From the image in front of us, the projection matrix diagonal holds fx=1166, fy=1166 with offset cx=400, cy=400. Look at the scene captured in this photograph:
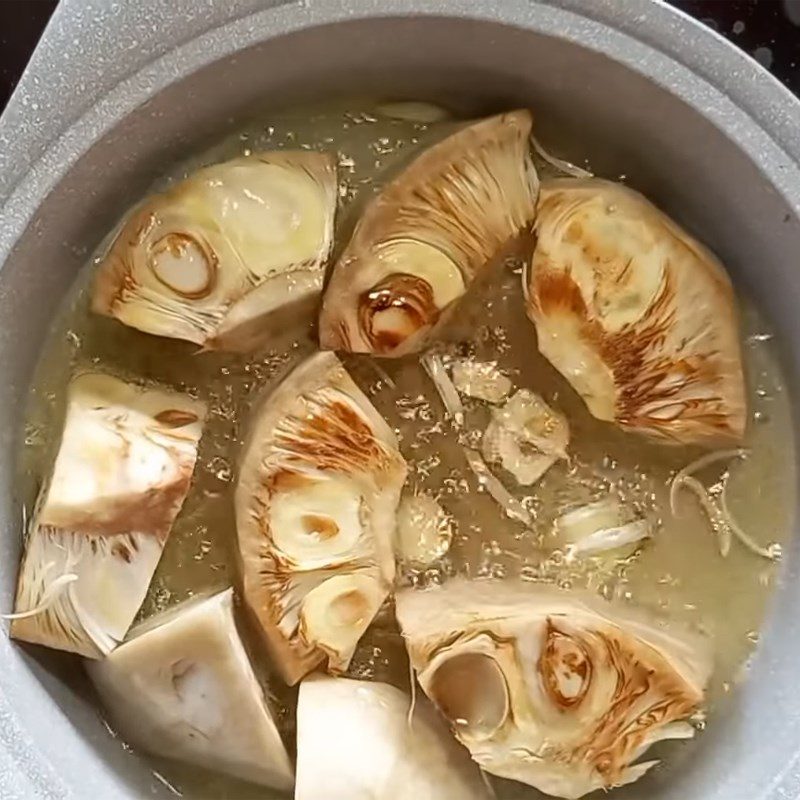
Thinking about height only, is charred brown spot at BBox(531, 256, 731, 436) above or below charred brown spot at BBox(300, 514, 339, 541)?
above

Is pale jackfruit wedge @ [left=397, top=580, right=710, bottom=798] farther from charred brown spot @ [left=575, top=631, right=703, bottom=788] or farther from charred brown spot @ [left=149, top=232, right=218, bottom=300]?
charred brown spot @ [left=149, top=232, right=218, bottom=300]

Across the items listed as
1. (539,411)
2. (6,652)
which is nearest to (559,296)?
(539,411)

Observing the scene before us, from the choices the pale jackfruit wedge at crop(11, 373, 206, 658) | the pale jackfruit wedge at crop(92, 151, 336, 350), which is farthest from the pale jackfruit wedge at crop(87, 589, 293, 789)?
the pale jackfruit wedge at crop(92, 151, 336, 350)

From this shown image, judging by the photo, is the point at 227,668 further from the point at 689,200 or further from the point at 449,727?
the point at 689,200

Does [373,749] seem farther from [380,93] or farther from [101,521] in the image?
[380,93]

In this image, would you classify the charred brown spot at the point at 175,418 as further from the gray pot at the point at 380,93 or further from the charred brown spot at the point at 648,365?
the charred brown spot at the point at 648,365
